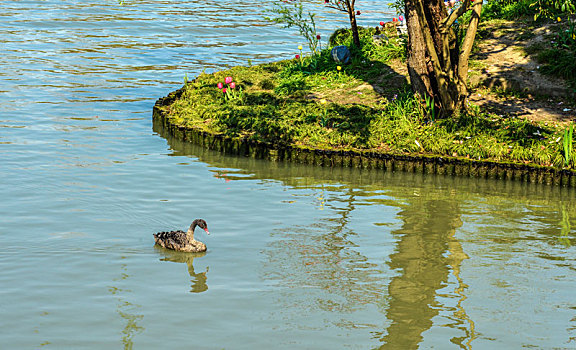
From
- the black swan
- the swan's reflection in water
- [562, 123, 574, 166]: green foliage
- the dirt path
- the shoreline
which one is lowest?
the swan's reflection in water

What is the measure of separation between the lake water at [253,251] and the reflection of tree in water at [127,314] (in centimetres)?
2

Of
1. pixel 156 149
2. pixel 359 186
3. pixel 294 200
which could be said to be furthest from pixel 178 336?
pixel 156 149

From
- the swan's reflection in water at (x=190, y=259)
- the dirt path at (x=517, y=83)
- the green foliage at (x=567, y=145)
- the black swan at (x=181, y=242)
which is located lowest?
the swan's reflection in water at (x=190, y=259)

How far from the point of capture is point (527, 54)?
16344 millimetres

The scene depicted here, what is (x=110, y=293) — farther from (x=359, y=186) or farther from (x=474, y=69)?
(x=474, y=69)

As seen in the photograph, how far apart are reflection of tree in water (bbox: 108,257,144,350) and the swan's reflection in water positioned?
30.8 inches

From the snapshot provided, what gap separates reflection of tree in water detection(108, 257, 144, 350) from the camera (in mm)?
7142

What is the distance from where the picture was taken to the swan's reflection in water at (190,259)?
852cm

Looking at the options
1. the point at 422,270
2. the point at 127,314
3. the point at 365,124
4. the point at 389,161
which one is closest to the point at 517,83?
the point at 365,124

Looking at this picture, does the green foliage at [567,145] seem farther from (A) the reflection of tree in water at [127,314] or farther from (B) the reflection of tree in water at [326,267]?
(A) the reflection of tree in water at [127,314]

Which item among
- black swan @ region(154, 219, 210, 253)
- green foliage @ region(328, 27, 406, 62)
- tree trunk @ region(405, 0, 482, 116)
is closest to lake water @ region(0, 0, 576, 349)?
black swan @ region(154, 219, 210, 253)

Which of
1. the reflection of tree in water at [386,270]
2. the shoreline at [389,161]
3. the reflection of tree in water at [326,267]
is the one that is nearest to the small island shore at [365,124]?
the shoreline at [389,161]

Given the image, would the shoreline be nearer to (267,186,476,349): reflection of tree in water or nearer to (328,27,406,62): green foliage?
(267,186,476,349): reflection of tree in water

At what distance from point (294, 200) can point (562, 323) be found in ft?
16.9
